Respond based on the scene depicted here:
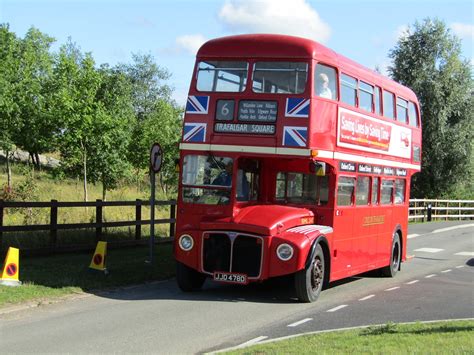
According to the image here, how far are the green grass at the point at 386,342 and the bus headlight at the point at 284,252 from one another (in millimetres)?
2398

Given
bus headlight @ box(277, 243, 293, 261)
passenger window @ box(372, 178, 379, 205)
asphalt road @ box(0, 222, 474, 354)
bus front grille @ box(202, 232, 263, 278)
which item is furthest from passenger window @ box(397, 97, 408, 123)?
bus front grille @ box(202, 232, 263, 278)

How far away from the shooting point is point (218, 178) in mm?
11273

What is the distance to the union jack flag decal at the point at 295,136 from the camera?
1092 cm

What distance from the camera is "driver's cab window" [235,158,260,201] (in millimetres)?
11383

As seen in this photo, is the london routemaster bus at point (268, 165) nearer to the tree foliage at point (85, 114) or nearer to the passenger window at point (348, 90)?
the passenger window at point (348, 90)

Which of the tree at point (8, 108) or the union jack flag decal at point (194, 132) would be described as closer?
the union jack flag decal at point (194, 132)

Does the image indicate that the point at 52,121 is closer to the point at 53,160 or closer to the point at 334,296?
the point at 334,296

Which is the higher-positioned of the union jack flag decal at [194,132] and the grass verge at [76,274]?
the union jack flag decal at [194,132]

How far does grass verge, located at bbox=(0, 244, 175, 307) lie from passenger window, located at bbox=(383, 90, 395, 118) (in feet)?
20.0

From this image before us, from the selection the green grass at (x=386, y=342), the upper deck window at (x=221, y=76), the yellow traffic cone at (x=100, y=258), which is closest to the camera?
the green grass at (x=386, y=342)

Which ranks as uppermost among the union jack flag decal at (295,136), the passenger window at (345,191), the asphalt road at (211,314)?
the union jack flag decal at (295,136)

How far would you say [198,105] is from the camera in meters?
11.5

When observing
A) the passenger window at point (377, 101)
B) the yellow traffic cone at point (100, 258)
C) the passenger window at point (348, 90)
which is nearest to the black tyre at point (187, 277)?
Result: the yellow traffic cone at point (100, 258)

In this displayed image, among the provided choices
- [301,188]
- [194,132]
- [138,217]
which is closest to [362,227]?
[301,188]
